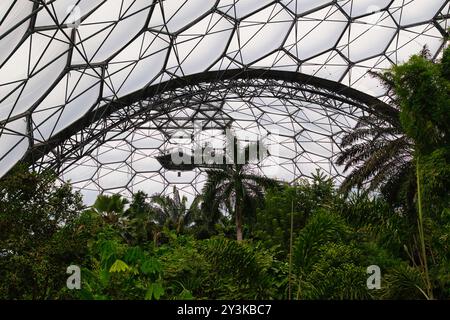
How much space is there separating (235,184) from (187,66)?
7.82 meters

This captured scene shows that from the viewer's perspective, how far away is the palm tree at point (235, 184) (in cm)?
3153

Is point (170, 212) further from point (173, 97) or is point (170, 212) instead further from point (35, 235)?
point (35, 235)

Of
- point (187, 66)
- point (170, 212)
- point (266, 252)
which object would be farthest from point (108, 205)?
point (266, 252)

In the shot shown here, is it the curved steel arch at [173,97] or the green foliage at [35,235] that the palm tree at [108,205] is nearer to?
the curved steel arch at [173,97]

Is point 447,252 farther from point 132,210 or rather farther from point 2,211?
point 132,210

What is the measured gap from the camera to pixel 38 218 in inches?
571

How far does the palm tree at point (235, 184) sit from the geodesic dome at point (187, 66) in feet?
18.2

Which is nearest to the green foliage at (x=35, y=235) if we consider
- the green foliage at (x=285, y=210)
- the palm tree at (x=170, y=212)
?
the green foliage at (x=285, y=210)

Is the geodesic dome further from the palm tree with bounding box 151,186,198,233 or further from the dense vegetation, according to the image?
the dense vegetation

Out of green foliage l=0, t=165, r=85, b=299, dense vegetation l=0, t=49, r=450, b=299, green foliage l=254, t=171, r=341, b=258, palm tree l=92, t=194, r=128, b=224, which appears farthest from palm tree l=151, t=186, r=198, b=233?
green foliage l=0, t=165, r=85, b=299

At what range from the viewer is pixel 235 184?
1240 inches

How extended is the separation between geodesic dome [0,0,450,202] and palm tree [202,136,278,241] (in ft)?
18.2

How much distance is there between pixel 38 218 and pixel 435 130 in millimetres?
11071
